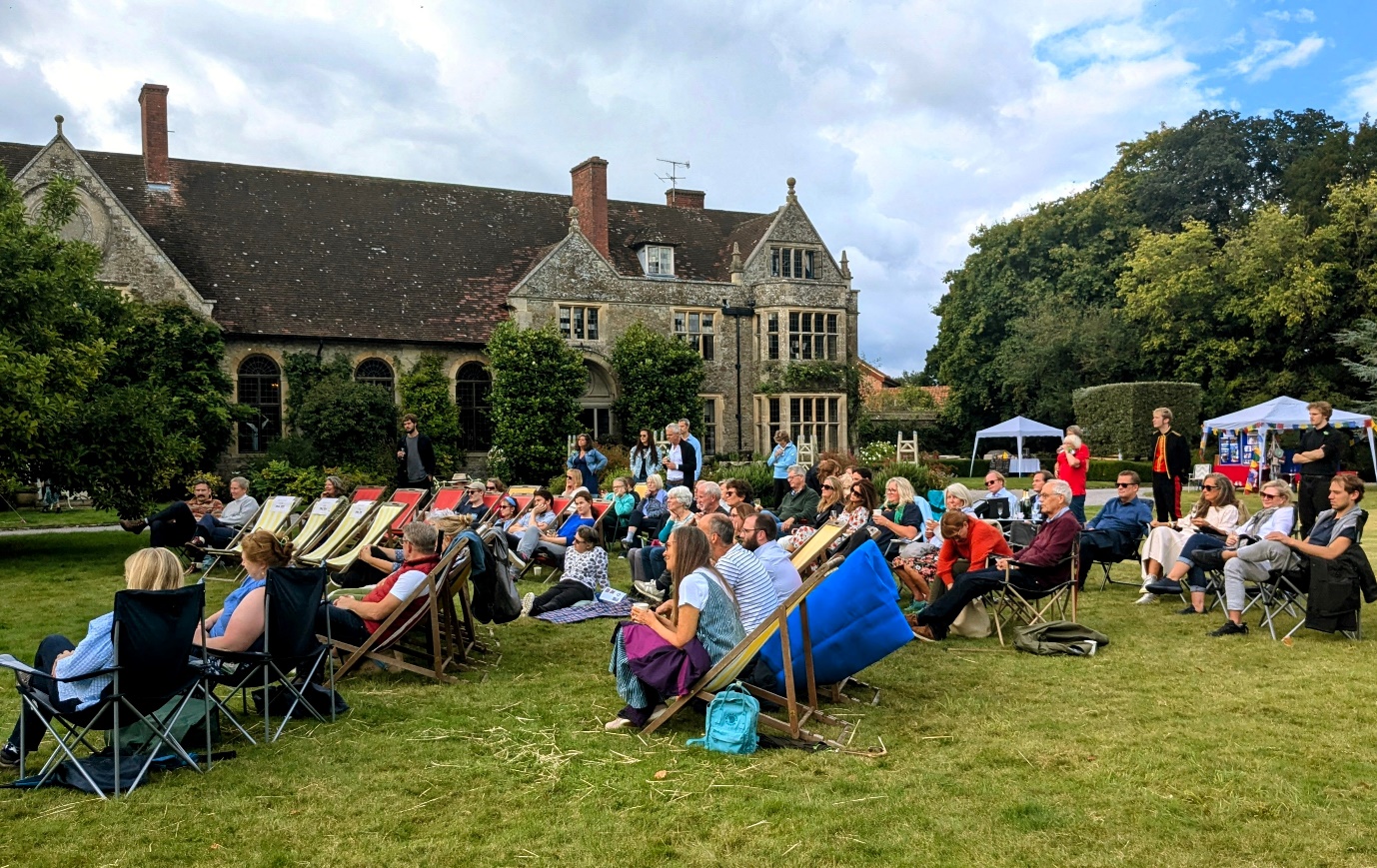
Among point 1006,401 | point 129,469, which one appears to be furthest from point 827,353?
point 129,469

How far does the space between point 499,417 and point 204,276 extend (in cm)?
784


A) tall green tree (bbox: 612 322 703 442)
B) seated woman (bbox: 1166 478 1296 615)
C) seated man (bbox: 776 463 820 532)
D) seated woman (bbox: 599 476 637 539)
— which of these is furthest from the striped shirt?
tall green tree (bbox: 612 322 703 442)

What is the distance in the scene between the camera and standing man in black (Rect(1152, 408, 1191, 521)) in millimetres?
12242

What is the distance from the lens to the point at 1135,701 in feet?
20.9

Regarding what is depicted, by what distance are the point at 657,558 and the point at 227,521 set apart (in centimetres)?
619

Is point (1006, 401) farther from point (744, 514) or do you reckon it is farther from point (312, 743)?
point (312, 743)

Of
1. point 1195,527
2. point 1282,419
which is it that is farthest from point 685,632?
point 1282,419

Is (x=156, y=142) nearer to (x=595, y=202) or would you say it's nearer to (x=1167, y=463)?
(x=595, y=202)

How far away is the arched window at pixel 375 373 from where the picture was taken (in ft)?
89.0

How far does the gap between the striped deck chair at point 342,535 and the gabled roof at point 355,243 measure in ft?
48.9

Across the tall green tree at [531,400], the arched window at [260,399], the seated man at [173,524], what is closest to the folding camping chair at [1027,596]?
the seated man at [173,524]

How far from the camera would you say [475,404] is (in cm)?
2848

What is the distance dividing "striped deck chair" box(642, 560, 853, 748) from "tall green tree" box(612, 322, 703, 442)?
908 inches

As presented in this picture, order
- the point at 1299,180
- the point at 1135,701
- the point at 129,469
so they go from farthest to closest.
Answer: the point at 1299,180, the point at 129,469, the point at 1135,701
